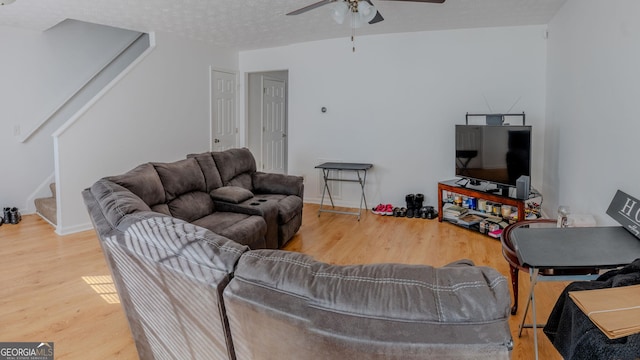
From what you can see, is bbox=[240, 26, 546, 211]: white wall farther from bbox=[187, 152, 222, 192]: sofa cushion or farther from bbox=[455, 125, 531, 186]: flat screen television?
bbox=[187, 152, 222, 192]: sofa cushion

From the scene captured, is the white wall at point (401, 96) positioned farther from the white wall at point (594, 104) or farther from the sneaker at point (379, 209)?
the white wall at point (594, 104)

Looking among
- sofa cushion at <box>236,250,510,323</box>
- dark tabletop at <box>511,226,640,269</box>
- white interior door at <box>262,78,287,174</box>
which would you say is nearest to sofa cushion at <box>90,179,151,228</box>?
sofa cushion at <box>236,250,510,323</box>

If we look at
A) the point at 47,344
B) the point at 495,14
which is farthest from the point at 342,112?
the point at 47,344

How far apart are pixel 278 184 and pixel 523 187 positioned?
2.55 metres

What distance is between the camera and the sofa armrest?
426 cm

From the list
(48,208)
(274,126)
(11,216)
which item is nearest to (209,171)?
(48,208)

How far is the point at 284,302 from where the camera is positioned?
3.36 ft

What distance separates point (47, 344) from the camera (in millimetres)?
2141

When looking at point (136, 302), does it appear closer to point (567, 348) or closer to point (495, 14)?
point (567, 348)

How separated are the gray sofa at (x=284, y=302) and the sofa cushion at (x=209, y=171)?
192cm

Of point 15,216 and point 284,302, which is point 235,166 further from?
point 284,302

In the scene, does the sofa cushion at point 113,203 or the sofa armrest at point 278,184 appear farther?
the sofa armrest at point 278,184

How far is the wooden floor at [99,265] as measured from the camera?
7.25ft

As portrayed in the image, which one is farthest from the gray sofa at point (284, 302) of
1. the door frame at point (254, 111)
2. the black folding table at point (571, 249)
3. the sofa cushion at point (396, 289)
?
the door frame at point (254, 111)
